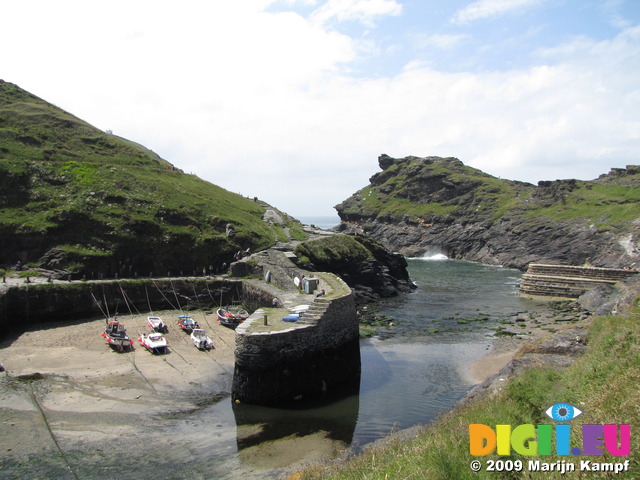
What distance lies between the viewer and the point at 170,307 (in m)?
46.6

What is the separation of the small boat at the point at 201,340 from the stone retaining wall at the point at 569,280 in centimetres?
4959

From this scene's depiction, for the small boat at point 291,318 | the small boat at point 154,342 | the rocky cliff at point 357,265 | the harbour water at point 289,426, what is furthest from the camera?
the rocky cliff at point 357,265

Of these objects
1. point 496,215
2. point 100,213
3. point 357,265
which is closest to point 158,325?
point 100,213

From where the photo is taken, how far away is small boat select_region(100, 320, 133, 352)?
32.2 metres

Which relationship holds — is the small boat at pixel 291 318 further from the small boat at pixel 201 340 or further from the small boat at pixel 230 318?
the small boat at pixel 230 318

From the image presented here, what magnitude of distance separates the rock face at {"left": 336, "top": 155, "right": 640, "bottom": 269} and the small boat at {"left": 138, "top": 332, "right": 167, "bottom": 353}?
263ft

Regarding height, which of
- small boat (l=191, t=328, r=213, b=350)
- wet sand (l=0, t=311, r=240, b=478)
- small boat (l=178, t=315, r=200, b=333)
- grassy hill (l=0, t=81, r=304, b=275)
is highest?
grassy hill (l=0, t=81, r=304, b=275)

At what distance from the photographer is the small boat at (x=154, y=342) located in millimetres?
31953

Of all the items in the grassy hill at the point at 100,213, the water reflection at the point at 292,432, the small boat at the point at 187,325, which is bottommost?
the water reflection at the point at 292,432

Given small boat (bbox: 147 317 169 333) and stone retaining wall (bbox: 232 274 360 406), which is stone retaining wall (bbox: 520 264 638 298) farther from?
small boat (bbox: 147 317 169 333)

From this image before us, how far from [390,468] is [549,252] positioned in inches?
3935

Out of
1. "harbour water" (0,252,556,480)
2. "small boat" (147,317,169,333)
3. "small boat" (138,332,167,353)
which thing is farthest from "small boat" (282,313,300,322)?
"small boat" (147,317,169,333)

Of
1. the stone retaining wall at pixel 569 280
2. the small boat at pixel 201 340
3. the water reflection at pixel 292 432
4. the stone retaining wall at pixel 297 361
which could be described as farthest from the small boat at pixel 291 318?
the stone retaining wall at pixel 569 280

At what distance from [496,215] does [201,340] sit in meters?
109
